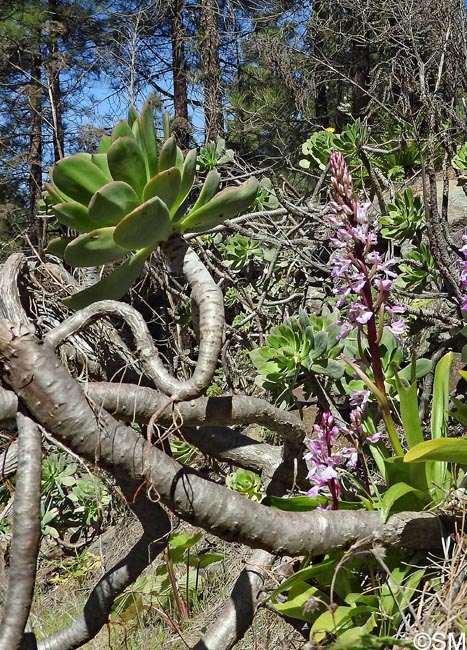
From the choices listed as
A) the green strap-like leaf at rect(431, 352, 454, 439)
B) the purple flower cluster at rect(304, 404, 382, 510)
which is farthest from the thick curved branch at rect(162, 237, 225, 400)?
the green strap-like leaf at rect(431, 352, 454, 439)

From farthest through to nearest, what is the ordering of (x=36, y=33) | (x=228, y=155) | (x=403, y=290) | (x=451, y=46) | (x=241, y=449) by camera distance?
(x=36, y=33) → (x=228, y=155) → (x=451, y=46) → (x=403, y=290) → (x=241, y=449)

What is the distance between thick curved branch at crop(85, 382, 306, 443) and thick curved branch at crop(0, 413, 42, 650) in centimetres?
19

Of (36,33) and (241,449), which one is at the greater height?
(36,33)

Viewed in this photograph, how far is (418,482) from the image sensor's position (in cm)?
174

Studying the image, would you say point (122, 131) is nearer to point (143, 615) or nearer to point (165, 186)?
point (165, 186)

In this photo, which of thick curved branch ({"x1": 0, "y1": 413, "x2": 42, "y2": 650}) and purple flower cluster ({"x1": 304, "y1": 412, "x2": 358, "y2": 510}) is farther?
purple flower cluster ({"x1": 304, "y1": 412, "x2": 358, "y2": 510})

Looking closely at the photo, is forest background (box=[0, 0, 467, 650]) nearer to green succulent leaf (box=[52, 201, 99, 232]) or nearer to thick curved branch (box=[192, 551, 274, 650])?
thick curved branch (box=[192, 551, 274, 650])

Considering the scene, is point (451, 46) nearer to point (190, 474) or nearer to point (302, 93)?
point (190, 474)

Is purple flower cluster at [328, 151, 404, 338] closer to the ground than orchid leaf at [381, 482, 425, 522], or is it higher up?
higher up

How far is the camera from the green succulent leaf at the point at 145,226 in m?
1.47

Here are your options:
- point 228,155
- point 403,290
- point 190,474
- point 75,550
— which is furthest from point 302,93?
point 190,474

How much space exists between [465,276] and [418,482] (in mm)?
556

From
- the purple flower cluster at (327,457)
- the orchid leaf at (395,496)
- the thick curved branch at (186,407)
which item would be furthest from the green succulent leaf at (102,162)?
the orchid leaf at (395,496)

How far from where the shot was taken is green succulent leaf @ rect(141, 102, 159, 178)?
1.67 meters
